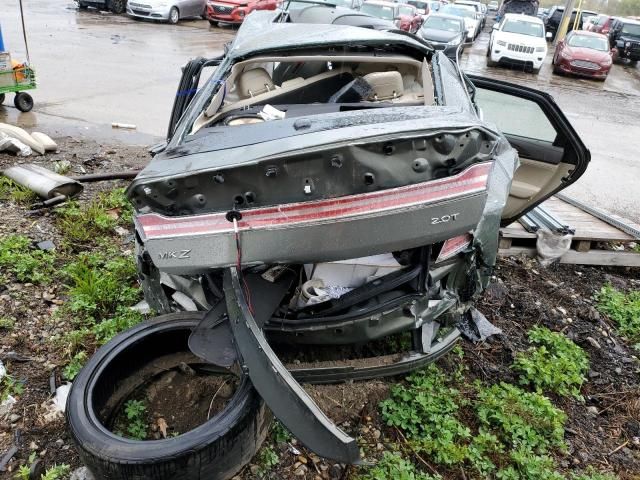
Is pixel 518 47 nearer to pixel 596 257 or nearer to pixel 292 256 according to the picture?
pixel 596 257

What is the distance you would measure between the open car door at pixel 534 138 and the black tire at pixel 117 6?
16998mm

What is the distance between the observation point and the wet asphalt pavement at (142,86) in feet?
22.8

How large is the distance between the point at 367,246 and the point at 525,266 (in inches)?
110

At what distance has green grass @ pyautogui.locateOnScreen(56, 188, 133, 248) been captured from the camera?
418 cm

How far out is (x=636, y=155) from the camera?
8305mm

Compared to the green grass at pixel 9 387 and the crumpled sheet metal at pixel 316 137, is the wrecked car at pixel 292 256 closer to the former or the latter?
the crumpled sheet metal at pixel 316 137

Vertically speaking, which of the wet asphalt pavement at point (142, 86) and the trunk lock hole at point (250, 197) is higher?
the trunk lock hole at point (250, 197)

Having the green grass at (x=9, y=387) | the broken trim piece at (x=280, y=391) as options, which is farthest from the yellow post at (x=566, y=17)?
the green grass at (x=9, y=387)

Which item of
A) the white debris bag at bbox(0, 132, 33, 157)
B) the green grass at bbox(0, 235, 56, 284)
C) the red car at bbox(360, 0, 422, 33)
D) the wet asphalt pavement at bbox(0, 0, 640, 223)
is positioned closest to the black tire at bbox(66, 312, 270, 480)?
the green grass at bbox(0, 235, 56, 284)

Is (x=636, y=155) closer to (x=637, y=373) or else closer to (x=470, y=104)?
(x=637, y=373)

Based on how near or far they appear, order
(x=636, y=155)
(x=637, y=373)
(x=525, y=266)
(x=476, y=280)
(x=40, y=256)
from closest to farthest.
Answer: (x=476, y=280), (x=637, y=373), (x=40, y=256), (x=525, y=266), (x=636, y=155)

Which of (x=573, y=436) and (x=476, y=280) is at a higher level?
(x=476, y=280)

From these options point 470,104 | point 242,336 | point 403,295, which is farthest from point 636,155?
point 242,336

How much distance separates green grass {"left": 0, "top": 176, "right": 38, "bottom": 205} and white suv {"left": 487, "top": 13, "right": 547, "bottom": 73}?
45.7ft
